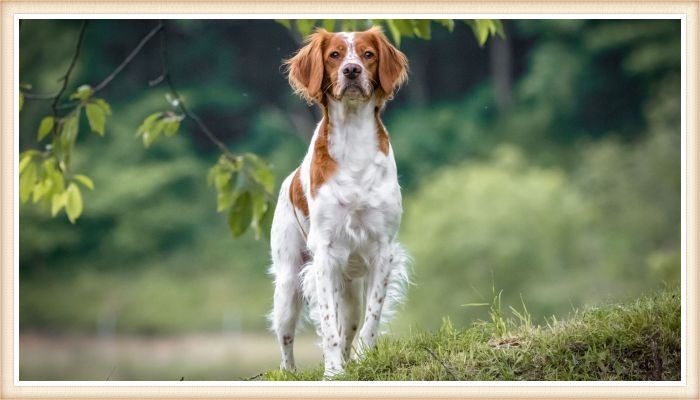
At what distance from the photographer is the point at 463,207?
20.9 m

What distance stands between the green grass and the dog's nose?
61.8 inches

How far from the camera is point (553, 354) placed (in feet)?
20.6

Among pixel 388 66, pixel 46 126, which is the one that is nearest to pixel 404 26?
pixel 388 66

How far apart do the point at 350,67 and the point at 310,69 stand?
1.08 feet

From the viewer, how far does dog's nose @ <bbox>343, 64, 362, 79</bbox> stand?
6188mm

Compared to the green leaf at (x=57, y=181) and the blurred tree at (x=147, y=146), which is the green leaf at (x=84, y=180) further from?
the green leaf at (x=57, y=181)

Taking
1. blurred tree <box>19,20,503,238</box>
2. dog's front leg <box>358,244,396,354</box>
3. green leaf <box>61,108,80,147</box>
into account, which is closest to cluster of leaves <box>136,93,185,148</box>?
blurred tree <box>19,20,503,238</box>

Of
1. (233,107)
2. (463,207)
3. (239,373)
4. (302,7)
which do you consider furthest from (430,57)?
(302,7)

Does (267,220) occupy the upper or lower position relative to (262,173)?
lower

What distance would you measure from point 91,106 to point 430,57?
20.7 meters

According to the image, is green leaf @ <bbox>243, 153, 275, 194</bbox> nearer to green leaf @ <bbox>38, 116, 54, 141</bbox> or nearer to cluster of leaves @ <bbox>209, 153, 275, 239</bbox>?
cluster of leaves @ <bbox>209, 153, 275, 239</bbox>

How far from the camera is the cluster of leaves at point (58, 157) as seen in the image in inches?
252

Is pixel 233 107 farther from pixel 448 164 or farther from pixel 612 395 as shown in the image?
pixel 612 395

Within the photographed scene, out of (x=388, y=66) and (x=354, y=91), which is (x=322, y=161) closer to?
(x=354, y=91)
